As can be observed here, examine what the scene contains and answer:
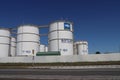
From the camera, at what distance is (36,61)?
174 feet

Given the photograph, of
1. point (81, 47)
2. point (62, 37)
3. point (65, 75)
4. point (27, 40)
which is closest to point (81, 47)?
point (81, 47)

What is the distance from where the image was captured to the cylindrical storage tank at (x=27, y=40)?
57.1 meters

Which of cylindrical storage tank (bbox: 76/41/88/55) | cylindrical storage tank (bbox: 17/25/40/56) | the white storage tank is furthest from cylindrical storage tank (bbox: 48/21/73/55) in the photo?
cylindrical storage tank (bbox: 76/41/88/55)

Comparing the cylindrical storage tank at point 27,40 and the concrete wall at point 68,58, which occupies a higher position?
the cylindrical storage tank at point 27,40

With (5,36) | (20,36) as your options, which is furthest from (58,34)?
(5,36)

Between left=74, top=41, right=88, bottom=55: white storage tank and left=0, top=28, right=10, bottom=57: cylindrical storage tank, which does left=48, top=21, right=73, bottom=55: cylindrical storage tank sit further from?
left=74, top=41, right=88, bottom=55: white storage tank

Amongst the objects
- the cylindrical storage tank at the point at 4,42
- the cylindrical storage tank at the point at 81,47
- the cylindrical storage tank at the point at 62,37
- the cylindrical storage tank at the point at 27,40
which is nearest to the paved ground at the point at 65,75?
the cylindrical storage tank at the point at 62,37

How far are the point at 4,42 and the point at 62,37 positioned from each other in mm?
20485

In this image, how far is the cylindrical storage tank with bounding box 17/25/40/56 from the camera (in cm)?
5706

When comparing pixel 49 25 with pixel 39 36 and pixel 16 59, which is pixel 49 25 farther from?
pixel 16 59

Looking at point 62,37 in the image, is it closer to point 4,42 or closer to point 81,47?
point 4,42

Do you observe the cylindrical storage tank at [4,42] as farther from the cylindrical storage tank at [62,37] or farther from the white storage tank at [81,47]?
the white storage tank at [81,47]

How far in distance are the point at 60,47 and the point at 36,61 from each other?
812 centimetres

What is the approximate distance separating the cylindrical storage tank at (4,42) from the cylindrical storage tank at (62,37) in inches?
644
